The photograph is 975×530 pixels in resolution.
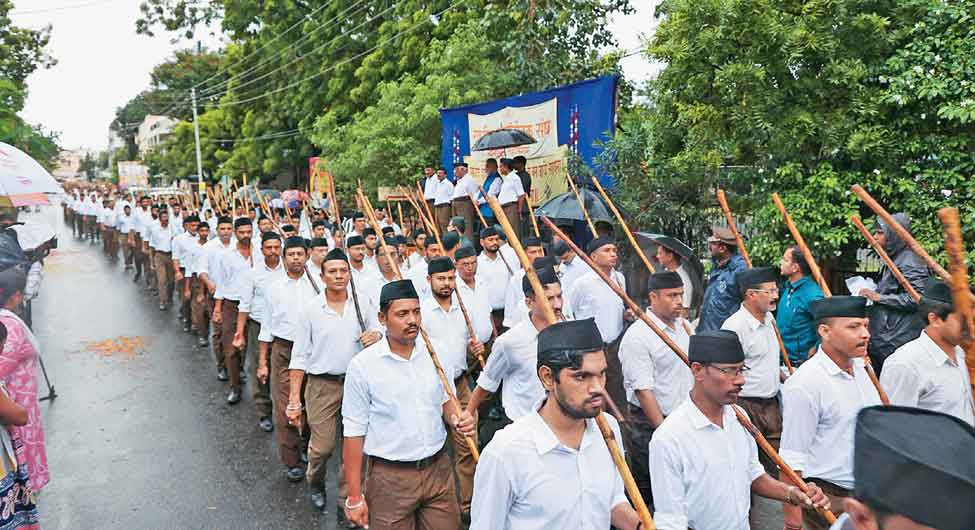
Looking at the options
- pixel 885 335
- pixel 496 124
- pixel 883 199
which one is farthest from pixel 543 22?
pixel 885 335

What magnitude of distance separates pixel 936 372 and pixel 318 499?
13.9 ft

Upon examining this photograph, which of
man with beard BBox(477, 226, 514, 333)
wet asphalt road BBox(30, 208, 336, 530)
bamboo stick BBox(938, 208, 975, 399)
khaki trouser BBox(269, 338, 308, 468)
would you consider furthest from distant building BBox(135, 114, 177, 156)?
bamboo stick BBox(938, 208, 975, 399)

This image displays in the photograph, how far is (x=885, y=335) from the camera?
5.68 metres

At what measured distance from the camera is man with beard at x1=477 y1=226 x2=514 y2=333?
8.17 meters

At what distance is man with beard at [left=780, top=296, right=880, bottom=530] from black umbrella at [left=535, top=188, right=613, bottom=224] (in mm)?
5987

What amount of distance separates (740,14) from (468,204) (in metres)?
6.81

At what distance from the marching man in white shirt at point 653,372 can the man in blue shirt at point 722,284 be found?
1741 mm

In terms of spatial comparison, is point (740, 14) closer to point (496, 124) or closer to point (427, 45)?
point (496, 124)

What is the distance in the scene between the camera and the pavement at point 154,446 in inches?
217

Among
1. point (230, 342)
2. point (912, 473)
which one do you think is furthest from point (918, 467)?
point (230, 342)

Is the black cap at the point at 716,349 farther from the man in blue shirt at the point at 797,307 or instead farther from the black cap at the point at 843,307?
the man in blue shirt at the point at 797,307

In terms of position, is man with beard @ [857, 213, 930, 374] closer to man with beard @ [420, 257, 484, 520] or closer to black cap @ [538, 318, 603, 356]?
man with beard @ [420, 257, 484, 520]

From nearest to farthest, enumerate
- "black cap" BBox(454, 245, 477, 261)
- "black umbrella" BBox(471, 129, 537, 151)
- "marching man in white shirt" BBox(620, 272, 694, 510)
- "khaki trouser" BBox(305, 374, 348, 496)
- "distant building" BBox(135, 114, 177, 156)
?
"marching man in white shirt" BBox(620, 272, 694, 510), "khaki trouser" BBox(305, 374, 348, 496), "black cap" BBox(454, 245, 477, 261), "black umbrella" BBox(471, 129, 537, 151), "distant building" BBox(135, 114, 177, 156)

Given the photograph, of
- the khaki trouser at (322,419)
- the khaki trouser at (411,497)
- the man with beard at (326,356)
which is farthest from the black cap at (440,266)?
the khaki trouser at (411,497)
